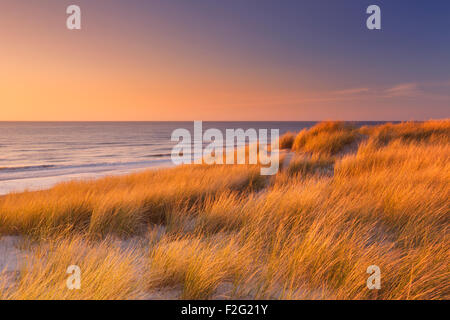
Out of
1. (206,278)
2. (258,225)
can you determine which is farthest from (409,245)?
(206,278)

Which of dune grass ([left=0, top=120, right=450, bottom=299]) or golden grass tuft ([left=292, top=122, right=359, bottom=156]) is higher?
golden grass tuft ([left=292, top=122, right=359, bottom=156])

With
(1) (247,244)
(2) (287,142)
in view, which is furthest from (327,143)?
(1) (247,244)

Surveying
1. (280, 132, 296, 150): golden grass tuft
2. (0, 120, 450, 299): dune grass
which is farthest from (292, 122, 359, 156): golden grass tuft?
(0, 120, 450, 299): dune grass

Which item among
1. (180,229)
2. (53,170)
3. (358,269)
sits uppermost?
(358,269)

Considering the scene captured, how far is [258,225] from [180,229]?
1.08 m

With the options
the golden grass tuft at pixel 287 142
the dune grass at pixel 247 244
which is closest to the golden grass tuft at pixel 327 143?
the golden grass tuft at pixel 287 142

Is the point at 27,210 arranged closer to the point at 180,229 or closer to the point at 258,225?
the point at 180,229

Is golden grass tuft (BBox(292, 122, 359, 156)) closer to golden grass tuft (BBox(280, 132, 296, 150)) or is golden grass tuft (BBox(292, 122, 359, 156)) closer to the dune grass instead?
golden grass tuft (BBox(280, 132, 296, 150))

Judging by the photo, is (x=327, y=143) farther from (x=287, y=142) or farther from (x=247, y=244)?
(x=247, y=244)

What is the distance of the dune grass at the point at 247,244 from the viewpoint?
2.08m

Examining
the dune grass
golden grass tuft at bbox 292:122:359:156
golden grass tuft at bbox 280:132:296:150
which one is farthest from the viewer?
golden grass tuft at bbox 280:132:296:150

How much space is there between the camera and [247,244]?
9.01ft

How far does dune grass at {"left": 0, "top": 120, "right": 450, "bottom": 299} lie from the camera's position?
2084mm

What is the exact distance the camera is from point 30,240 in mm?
3215
